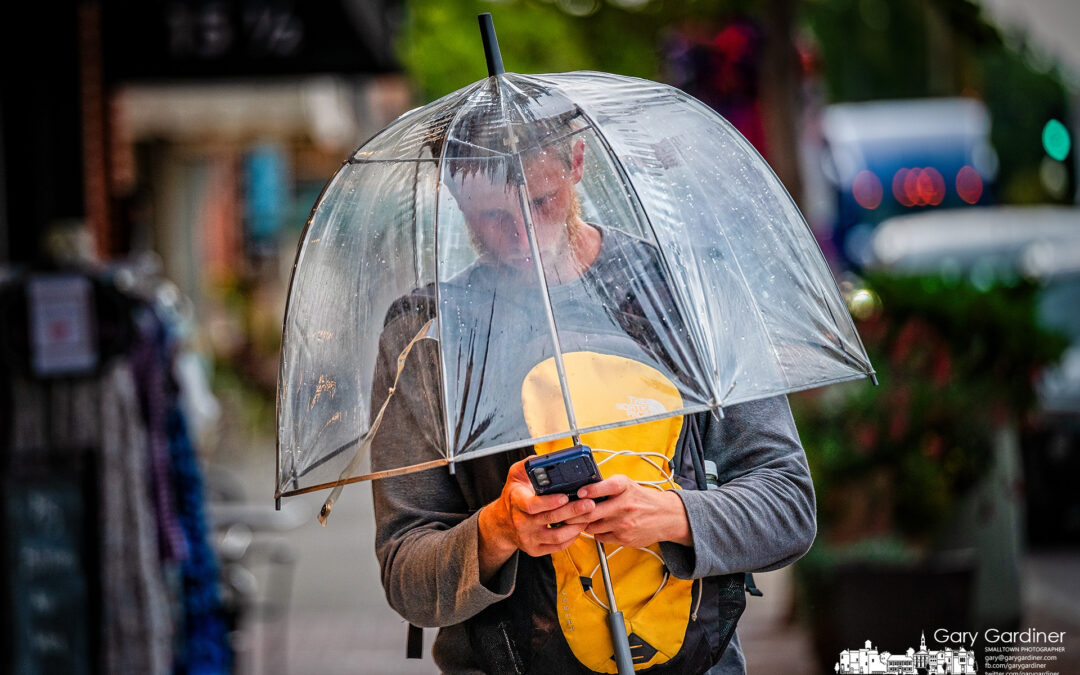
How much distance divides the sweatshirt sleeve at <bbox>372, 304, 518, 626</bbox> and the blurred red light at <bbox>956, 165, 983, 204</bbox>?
18.0 m

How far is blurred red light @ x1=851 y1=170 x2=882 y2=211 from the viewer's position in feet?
60.1

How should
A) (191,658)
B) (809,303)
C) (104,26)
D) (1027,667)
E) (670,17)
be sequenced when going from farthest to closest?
(670,17) → (104,26) → (191,658) → (1027,667) → (809,303)

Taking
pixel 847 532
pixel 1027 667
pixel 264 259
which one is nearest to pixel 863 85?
pixel 847 532

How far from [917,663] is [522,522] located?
1.86 metres

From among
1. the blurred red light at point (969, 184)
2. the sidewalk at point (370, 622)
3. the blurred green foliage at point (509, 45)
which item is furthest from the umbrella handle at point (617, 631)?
the blurred red light at point (969, 184)

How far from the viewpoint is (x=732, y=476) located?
214 cm

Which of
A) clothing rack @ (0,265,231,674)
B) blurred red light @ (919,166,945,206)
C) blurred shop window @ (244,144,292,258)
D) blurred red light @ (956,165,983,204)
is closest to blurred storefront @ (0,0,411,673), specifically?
clothing rack @ (0,265,231,674)

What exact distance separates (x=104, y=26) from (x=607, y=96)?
5714mm

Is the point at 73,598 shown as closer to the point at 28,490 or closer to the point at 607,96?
the point at 28,490

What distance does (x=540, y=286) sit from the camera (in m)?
1.92

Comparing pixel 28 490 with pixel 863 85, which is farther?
pixel 863 85

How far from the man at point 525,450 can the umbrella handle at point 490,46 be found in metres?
0.17

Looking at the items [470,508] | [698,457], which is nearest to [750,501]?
[698,457]

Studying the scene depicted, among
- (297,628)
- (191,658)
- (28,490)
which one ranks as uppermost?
(28,490)
